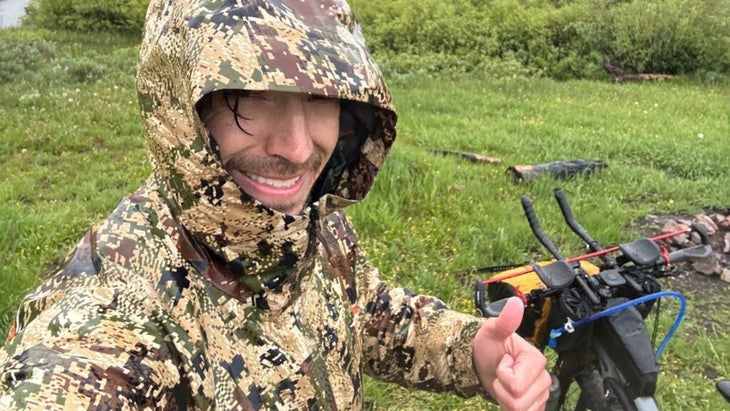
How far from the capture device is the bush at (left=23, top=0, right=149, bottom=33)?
17.9 metres

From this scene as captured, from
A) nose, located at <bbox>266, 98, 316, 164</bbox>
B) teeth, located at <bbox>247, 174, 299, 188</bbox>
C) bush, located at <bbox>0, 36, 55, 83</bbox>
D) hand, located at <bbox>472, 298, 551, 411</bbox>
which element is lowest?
bush, located at <bbox>0, 36, 55, 83</bbox>

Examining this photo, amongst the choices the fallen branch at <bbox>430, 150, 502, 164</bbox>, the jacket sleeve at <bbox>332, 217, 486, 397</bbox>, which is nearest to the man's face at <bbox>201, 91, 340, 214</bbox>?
the jacket sleeve at <bbox>332, 217, 486, 397</bbox>

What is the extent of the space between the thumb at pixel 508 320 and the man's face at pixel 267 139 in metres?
0.47

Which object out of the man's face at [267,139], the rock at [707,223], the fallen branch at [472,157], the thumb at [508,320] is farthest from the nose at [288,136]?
the fallen branch at [472,157]

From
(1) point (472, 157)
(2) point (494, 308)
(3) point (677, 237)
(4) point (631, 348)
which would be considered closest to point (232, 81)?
(2) point (494, 308)

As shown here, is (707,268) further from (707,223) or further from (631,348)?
(631,348)

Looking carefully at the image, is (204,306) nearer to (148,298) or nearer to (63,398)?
(148,298)

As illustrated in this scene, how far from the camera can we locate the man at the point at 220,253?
111cm

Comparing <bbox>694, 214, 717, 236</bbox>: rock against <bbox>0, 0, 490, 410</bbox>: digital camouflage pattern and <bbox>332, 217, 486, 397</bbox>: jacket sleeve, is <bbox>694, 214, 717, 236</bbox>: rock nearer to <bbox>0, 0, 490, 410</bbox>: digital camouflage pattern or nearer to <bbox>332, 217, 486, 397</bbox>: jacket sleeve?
<bbox>332, 217, 486, 397</bbox>: jacket sleeve

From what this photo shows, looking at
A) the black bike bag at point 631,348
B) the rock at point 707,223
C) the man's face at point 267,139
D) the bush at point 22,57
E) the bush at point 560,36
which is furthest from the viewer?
the bush at point 560,36

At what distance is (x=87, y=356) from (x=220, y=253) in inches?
11.7

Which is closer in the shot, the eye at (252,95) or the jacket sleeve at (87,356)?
the jacket sleeve at (87,356)

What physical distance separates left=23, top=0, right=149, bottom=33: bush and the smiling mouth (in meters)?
17.9

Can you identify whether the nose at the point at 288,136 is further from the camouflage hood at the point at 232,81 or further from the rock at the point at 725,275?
the rock at the point at 725,275
